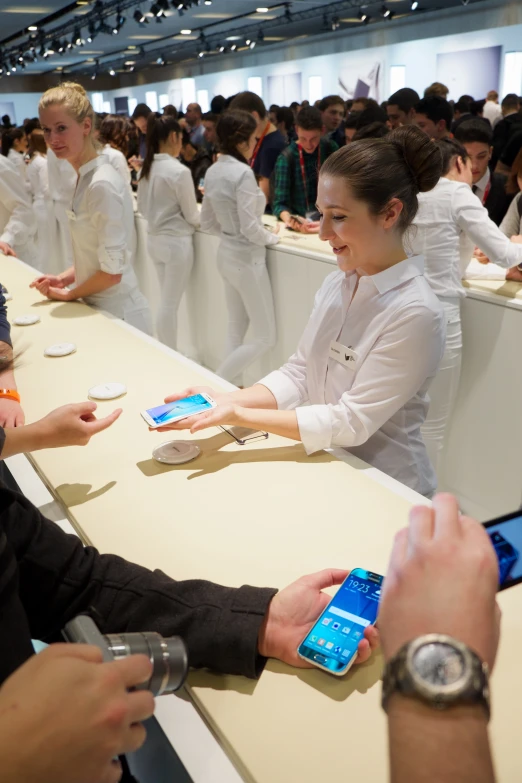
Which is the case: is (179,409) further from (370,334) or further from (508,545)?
(508,545)

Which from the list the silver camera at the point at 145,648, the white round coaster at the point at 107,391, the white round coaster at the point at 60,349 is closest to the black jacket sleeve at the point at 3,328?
the white round coaster at the point at 60,349

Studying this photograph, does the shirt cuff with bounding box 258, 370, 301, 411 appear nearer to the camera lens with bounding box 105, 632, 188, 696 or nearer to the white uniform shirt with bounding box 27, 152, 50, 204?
the camera lens with bounding box 105, 632, 188, 696

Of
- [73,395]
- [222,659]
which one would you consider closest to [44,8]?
[73,395]

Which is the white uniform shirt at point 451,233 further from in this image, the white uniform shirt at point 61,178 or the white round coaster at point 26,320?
the white uniform shirt at point 61,178

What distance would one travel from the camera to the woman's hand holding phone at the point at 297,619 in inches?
32.5

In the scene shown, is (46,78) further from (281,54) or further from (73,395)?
(73,395)

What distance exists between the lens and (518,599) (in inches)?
36.5

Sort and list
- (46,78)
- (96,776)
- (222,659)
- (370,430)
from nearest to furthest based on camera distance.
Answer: (96,776), (222,659), (370,430), (46,78)

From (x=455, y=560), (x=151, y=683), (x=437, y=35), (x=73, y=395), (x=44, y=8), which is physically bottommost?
(x=73, y=395)

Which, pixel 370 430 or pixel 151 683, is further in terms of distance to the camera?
pixel 370 430

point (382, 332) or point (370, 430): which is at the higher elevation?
point (382, 332)

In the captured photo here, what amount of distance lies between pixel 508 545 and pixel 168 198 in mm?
3637

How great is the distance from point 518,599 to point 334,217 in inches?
36.5

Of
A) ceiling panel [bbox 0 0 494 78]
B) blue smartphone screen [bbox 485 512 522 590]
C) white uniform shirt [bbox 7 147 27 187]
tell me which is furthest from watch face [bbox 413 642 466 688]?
ceiling panel [bbox 0 0 494 78]
